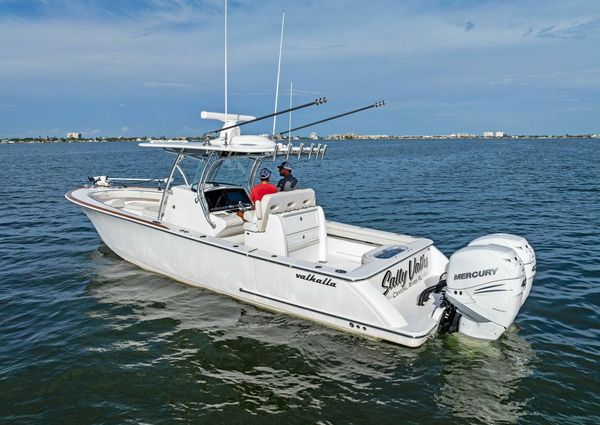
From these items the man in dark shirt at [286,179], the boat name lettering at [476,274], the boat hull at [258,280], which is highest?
the man in dark shirt at [286,179]

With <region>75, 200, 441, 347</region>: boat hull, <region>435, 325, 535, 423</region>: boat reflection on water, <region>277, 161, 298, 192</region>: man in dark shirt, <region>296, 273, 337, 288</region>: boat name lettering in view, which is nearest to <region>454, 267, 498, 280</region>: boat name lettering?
<region>75, 200, 441, 347</region>: boat hull

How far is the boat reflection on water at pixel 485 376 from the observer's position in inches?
199

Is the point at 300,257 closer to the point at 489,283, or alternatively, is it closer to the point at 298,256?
the point at 298,256

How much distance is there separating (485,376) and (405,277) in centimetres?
198

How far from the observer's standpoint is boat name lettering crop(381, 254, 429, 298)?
673 centimetres

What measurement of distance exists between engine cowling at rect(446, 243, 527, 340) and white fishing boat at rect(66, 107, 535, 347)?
0.04ft

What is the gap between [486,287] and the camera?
585cm

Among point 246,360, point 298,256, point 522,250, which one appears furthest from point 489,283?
point 298,256

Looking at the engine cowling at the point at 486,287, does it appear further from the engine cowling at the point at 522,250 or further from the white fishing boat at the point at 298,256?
the engine cowling at the point at 522,250

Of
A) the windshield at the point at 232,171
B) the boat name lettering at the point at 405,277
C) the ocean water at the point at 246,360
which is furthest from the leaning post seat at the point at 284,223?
the boat name lettering at the point at 405,277

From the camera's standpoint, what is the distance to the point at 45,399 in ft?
17.9

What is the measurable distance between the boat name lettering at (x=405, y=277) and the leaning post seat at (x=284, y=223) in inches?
75.0

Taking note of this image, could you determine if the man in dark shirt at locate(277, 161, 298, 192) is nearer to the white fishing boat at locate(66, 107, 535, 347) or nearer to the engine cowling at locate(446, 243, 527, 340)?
the white fishing boat at locate(66, 107, 535, 347)

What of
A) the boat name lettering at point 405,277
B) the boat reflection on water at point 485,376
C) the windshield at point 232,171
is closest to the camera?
the boat reflection on water at point 485,376
